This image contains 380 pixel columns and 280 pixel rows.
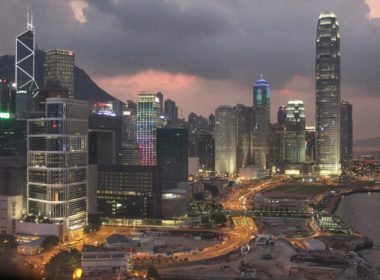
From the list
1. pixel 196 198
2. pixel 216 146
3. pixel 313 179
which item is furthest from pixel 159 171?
pixel 216 146

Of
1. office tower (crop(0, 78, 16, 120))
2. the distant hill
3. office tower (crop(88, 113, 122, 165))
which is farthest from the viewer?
the distant hill

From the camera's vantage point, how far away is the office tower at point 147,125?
94000 mm

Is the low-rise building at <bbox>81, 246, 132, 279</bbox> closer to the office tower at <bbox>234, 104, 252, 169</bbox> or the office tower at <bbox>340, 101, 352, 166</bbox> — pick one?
the office tower at <bbox>234, 104, 252, 169</bbox>

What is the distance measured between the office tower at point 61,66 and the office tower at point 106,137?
155ft

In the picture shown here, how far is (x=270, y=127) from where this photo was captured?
14250 centimetres

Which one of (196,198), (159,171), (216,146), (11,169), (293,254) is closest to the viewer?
(293,254)

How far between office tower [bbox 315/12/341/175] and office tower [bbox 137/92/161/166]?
4585 cm

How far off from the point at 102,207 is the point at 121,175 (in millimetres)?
3385

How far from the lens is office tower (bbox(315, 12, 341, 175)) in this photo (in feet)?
408

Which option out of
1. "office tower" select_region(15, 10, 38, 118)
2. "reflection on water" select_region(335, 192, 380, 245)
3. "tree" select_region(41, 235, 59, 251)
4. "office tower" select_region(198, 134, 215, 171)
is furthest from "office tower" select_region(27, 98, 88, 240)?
"office tower" select_region(198, 134, 215, 171)

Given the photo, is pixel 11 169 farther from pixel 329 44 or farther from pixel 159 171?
pixel 329 44

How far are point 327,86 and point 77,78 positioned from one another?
185 feet

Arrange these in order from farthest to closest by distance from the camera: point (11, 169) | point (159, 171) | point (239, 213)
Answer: point (239, 213), point (159, 171), point (11, 169)

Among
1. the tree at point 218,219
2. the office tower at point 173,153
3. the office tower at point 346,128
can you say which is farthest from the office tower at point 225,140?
the tree at point 218,219
